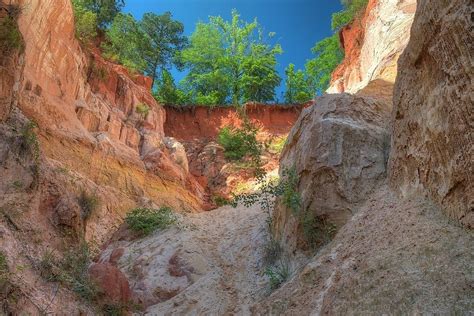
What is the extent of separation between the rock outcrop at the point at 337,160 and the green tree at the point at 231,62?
1912 cm

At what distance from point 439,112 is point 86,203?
8210mm

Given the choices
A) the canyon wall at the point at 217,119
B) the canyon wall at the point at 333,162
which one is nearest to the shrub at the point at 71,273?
the canyon wall at the point at 333,162

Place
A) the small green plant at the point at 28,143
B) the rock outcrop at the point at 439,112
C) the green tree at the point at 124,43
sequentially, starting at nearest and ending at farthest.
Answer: the rock outcrop at the point at 439,112
the small green plant at the point at 28,143
the green tree at the point at 124,43

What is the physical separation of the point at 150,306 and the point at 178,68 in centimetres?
2438

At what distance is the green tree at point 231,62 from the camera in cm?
2809

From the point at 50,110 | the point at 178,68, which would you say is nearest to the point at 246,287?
the point at 50,110

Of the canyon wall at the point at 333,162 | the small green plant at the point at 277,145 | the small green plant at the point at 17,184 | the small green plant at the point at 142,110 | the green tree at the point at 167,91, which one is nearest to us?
the canyon wall at the point at 333,162

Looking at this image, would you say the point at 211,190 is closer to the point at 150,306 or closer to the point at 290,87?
the point at 290,87

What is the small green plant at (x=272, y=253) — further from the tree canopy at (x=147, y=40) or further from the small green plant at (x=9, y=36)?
the tree canopy at (x=147, y=40)

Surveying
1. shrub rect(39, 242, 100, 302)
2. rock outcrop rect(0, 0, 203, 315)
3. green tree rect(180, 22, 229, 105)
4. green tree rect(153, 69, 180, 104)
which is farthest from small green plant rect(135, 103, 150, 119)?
shrub rect(39, 242, 100, 302)

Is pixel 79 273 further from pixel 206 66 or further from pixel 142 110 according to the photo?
pixel 206 66

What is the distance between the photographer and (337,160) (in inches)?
300

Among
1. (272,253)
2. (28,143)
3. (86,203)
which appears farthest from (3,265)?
(272,253)

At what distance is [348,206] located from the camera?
7.08m
